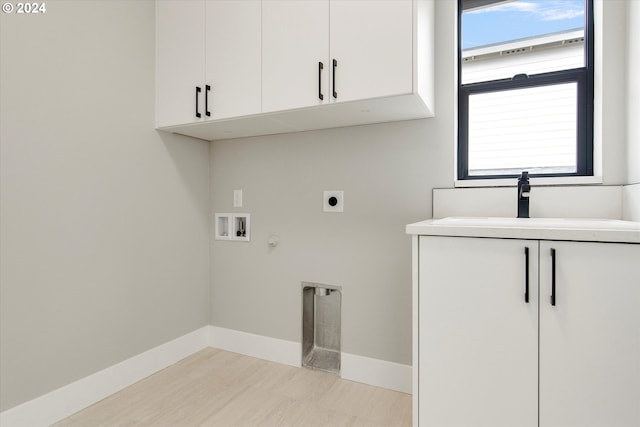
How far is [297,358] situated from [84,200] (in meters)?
1.50

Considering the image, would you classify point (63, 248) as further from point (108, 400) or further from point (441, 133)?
point (441, 133)

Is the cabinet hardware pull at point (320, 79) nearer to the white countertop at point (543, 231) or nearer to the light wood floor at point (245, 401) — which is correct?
the white countertop at point (543, 231)

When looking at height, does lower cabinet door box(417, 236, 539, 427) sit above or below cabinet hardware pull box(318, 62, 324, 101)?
below

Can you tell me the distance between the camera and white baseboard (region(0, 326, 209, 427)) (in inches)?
61.0

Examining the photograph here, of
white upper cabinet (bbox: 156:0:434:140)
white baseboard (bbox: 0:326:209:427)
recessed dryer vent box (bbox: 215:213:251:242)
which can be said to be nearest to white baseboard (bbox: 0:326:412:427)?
white baseboard (bbox: 0:326:209:427)

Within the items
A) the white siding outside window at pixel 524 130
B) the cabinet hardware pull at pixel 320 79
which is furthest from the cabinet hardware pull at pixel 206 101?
the white siding outside window at pixel 524 130

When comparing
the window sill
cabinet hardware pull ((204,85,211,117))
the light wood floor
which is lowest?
the light wood floor

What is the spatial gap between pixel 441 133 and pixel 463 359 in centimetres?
113

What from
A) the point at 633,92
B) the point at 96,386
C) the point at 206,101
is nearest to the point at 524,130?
the point at 633,92

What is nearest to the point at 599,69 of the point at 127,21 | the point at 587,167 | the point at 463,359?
the point at 587,167

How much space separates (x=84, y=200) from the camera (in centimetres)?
178

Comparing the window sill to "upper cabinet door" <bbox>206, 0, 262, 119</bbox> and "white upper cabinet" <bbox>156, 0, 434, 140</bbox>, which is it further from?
"upper cabinet door" <bbox>206, 0, 262, 119</bbox>

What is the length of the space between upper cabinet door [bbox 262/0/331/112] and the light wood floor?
4.90 feet

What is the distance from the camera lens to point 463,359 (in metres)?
1.27
